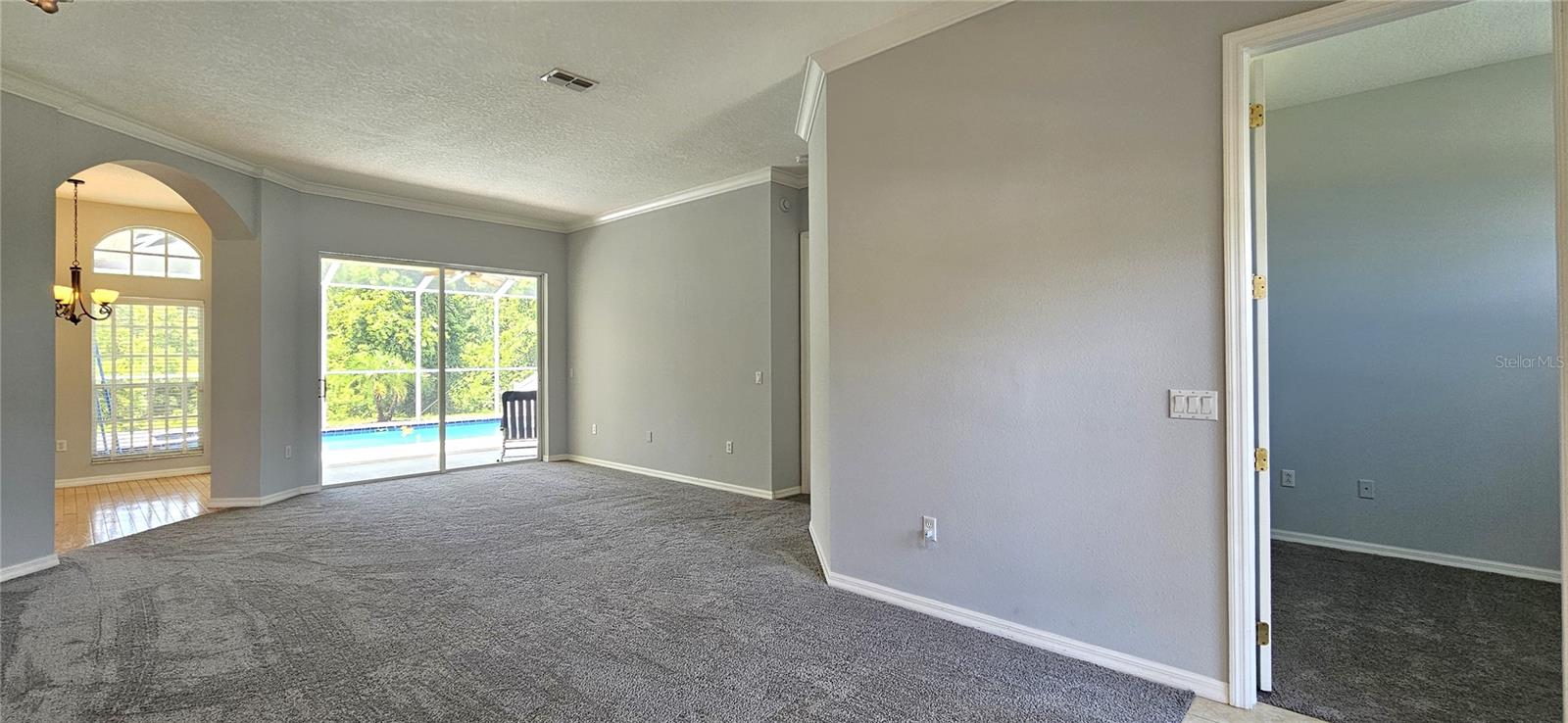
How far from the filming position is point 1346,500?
3.81 m

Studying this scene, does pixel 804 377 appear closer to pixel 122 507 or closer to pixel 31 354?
pixel 31 354

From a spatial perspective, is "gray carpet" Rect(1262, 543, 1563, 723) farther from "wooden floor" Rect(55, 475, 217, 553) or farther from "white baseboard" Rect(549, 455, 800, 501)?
"wooden floor" Rect(55, 475, 217, 553)

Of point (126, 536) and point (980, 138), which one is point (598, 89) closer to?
point (980, 138)

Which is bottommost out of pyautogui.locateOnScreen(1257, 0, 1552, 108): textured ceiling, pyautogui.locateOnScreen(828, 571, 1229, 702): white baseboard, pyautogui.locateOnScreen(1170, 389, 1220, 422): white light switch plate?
pyautogui.locateOnScreen(828, 571, 1229, 702): white baseboard

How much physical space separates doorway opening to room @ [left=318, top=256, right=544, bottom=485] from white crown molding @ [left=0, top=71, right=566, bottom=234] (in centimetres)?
56

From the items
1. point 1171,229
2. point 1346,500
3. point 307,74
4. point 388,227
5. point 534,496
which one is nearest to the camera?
point 1171,229

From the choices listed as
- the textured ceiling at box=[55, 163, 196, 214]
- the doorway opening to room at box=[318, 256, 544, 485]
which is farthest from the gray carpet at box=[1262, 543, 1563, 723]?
the textured ceiling at box=[55, 163, 196, 214]

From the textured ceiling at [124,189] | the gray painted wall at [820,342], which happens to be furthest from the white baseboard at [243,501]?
the gray painted wall at [820,342]

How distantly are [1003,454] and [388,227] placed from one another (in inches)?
236

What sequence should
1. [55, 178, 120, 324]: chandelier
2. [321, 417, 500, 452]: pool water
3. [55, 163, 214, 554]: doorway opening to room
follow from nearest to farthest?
[55, 178, 120, 324]: chandelier → [55, 163, 214, 554]: doorway opening to room → [321, 417, 500, 452]: pool water

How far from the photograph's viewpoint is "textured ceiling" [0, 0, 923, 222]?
2.79m

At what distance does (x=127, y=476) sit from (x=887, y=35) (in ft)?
26.7

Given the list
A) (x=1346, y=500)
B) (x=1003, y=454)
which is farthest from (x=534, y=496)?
(x=1346, y=500)

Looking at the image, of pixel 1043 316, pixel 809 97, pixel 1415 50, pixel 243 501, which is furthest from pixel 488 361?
pixel 1415 50
